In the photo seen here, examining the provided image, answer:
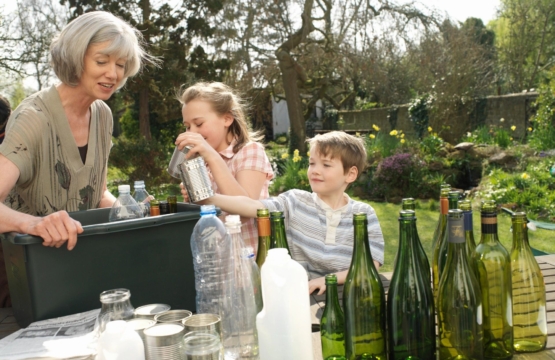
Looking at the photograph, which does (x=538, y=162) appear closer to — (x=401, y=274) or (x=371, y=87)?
(x=401, y=274)

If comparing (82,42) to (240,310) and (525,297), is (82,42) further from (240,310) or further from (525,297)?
(525,297)

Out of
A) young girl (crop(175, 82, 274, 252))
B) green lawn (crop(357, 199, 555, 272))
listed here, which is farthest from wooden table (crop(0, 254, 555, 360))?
green lawn (crop(357, 199, 555, 272))

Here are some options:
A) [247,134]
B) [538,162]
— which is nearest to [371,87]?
[538,162]

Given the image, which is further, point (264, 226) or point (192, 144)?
point (192, 144)

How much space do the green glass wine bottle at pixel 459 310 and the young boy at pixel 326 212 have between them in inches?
29.0

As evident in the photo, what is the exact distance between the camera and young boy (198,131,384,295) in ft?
6.49

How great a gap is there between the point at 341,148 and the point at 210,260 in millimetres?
948

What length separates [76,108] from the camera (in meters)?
2.09

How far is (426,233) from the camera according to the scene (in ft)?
19.5

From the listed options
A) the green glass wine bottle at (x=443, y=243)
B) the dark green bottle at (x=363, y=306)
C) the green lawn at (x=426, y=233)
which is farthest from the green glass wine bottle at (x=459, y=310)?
the green lawn at (x=426, y=233)

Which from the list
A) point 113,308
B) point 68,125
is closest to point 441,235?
point 113,308

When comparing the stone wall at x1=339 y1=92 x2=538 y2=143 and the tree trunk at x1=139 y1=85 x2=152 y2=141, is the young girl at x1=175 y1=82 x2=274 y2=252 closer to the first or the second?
the stone wall at x1=339 y1=92 x2=538 y2=143

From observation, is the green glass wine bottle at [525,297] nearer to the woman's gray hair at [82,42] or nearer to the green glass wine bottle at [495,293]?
the green glass wine bottle at [495,293]

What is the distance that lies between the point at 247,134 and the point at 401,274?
4.38ft
